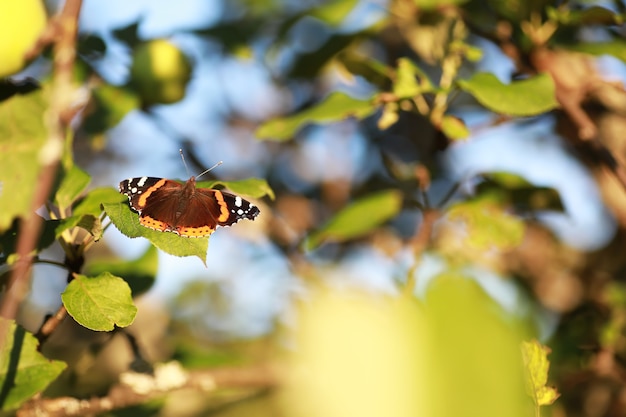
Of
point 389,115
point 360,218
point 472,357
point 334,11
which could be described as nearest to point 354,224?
point 360,218

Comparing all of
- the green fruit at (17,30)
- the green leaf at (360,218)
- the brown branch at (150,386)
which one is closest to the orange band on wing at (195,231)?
the brown branch at (150,386)

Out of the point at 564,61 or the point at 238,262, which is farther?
the point at 238,262

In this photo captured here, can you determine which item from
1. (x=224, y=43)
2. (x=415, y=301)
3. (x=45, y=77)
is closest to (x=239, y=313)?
(x=224, y=43)

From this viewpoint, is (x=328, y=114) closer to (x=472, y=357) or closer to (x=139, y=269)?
(x=139, y=269)

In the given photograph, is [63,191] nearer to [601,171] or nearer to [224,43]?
[224,43]

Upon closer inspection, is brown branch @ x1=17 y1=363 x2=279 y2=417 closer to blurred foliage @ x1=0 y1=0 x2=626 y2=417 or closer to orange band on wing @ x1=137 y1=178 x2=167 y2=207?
blurred foliage @ x1=0 y1=0 x2=626 y2=417

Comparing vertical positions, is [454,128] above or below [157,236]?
below

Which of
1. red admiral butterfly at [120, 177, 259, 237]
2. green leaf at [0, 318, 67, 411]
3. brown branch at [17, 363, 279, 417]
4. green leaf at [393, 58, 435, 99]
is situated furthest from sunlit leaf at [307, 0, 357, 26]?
green leaf at [0, 318, 67, 411]
